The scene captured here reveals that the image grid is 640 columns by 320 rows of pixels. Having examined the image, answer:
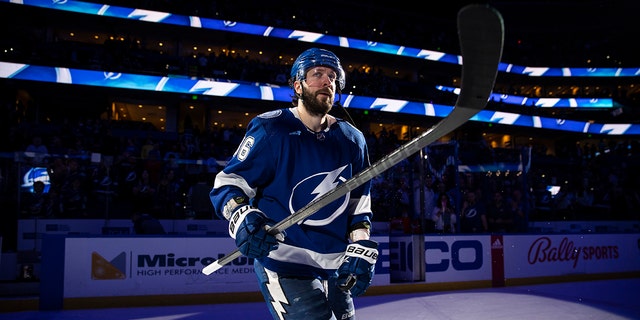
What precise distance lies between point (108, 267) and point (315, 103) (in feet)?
19.1

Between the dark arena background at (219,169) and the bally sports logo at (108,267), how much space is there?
2cm

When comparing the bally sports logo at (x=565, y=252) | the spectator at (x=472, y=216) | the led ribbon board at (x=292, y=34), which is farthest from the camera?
the led ribbon board at (x=292, y=34)

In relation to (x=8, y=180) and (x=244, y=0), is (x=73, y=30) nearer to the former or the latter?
(x=244, y=0)

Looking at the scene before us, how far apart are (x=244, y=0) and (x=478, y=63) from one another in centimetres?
2976

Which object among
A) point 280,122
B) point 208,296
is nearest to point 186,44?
point 208,296

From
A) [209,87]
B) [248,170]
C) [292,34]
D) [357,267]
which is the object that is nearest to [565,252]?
[357,267]

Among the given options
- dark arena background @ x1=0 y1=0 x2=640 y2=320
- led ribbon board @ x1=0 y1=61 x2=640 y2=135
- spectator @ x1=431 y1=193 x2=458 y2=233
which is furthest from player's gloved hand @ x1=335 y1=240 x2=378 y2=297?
led ribbon board @ x1=0 y1=61 x2=640 y2=135

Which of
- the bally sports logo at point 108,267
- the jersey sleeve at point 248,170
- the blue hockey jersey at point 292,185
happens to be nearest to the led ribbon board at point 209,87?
the bally sports logo at point 108,267

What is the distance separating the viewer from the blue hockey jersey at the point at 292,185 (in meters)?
2.22

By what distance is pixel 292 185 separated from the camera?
2.28 metres

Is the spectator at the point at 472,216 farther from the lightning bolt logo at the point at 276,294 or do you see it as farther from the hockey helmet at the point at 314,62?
the lightning bolt logo at the point at 276,294

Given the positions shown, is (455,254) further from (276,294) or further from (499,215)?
(276,294)

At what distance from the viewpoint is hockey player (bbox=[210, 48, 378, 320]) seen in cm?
216

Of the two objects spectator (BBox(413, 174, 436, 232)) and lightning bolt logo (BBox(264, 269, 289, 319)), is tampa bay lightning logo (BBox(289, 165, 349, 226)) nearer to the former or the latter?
lightning bolt logo (BBox(264, 269, 289, 319))
